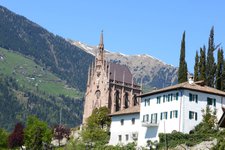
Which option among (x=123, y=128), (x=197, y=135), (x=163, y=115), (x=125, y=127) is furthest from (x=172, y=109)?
(x=123, y=128)

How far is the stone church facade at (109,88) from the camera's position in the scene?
162 meters

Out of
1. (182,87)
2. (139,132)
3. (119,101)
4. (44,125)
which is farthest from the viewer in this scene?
(119,101)

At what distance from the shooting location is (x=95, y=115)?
127688mm

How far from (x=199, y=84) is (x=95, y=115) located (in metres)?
39.6

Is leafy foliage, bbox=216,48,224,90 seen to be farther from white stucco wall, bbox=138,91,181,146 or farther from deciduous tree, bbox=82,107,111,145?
deciduous tree, bbox=82,107,111,145

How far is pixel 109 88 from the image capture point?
162 m

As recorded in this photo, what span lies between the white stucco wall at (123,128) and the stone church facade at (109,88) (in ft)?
186

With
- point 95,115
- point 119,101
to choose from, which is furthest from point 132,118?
point 119,101

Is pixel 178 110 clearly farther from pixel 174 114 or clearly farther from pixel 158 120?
pixel 158 120

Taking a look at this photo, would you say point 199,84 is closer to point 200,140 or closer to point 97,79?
point 200,140

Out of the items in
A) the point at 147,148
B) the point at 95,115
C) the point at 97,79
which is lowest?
the point at 147,148

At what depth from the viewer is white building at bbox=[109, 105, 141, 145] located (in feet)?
316

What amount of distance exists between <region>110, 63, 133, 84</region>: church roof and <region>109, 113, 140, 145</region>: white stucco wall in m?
62.9

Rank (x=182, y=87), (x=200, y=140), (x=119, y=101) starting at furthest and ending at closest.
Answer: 1. (x=119, y=101)
2. (x=182, y=87)
3. (x=200, y=140)
